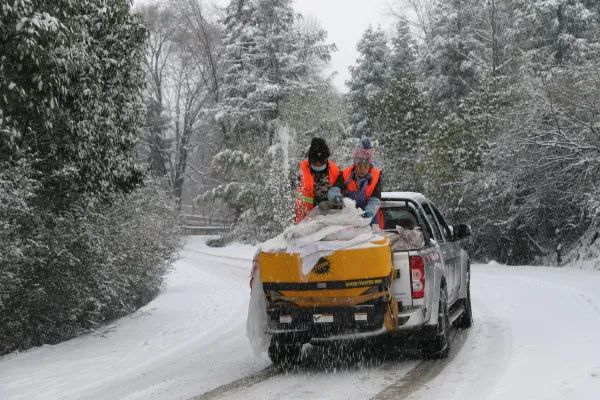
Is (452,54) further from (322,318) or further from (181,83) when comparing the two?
(322,318)

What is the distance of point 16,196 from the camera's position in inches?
332

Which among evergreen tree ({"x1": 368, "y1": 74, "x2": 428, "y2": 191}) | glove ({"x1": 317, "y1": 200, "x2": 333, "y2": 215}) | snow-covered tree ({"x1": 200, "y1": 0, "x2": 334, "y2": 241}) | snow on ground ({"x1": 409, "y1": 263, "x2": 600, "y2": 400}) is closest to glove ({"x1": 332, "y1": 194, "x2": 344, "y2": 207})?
glove ({"x1": 317, "y1": 200, "x2": 333, "y2": 215})

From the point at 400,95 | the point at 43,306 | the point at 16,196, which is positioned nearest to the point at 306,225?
the point at 16,196

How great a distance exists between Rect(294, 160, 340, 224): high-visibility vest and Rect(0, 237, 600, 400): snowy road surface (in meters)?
1.71

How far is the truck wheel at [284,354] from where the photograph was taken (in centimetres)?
741

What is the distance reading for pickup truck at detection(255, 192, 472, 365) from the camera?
666 centimetres

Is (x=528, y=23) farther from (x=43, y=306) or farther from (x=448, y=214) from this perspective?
(x=43, y=306)

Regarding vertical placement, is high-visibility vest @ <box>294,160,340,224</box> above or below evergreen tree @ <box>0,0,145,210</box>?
below

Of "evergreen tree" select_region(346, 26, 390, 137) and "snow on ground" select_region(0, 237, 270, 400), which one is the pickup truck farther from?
"evergreen tree" select_region(346, 26, 390, 137)

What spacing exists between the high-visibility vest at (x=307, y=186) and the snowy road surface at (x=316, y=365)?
1713 mm

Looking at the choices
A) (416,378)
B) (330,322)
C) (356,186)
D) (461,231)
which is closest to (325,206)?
(356,186)

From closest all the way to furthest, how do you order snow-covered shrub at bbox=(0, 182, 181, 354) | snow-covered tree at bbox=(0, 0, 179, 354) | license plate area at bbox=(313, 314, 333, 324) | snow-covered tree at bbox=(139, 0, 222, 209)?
license plate area at bbox=(313, 314, 333, 324)
snow-covered tree at bbox=(0, 0, 179, 354)
snow-covered shrub at bbox=(0, 182, 181, 354)
snow-covered tree at bbox=(139, 0, 222, 209)

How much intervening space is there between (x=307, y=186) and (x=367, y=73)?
40124 mm

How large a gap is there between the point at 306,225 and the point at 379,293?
100 centimetres
